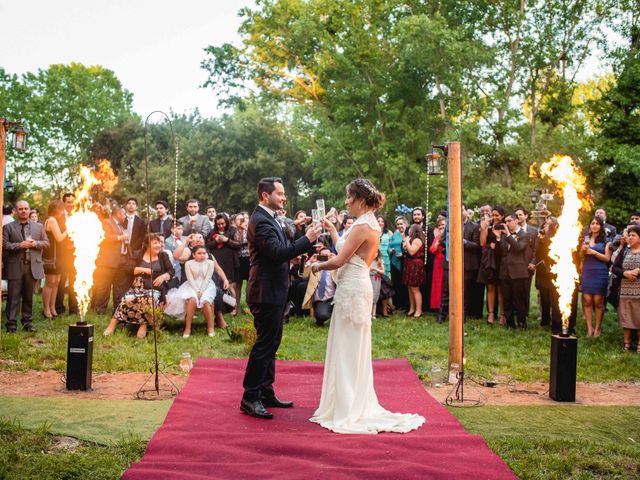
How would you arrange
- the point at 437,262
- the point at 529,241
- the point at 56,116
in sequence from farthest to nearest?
the point at 56,116 < the point at 437,262 < the point at 529,241

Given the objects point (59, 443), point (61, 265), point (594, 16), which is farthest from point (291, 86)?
point (59, 443)

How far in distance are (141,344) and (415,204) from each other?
16316 mm

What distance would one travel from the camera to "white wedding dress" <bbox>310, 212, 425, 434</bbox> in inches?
216

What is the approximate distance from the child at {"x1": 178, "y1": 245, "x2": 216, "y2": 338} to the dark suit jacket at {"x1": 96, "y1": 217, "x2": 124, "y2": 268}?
5.28 ft

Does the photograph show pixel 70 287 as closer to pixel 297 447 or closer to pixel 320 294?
pixel 320 294

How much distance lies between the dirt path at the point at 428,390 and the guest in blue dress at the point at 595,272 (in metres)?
3.16

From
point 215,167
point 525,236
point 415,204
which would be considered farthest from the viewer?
point 215,167

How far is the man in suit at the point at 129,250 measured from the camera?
35.9 feet

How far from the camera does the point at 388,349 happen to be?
919 cm

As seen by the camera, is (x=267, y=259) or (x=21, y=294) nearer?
(x=267, y=259)

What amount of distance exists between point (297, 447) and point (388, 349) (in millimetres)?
4559

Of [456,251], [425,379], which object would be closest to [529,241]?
[456,251]

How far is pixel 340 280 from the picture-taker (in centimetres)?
577

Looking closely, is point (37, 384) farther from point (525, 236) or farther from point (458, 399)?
point (525, 236)
